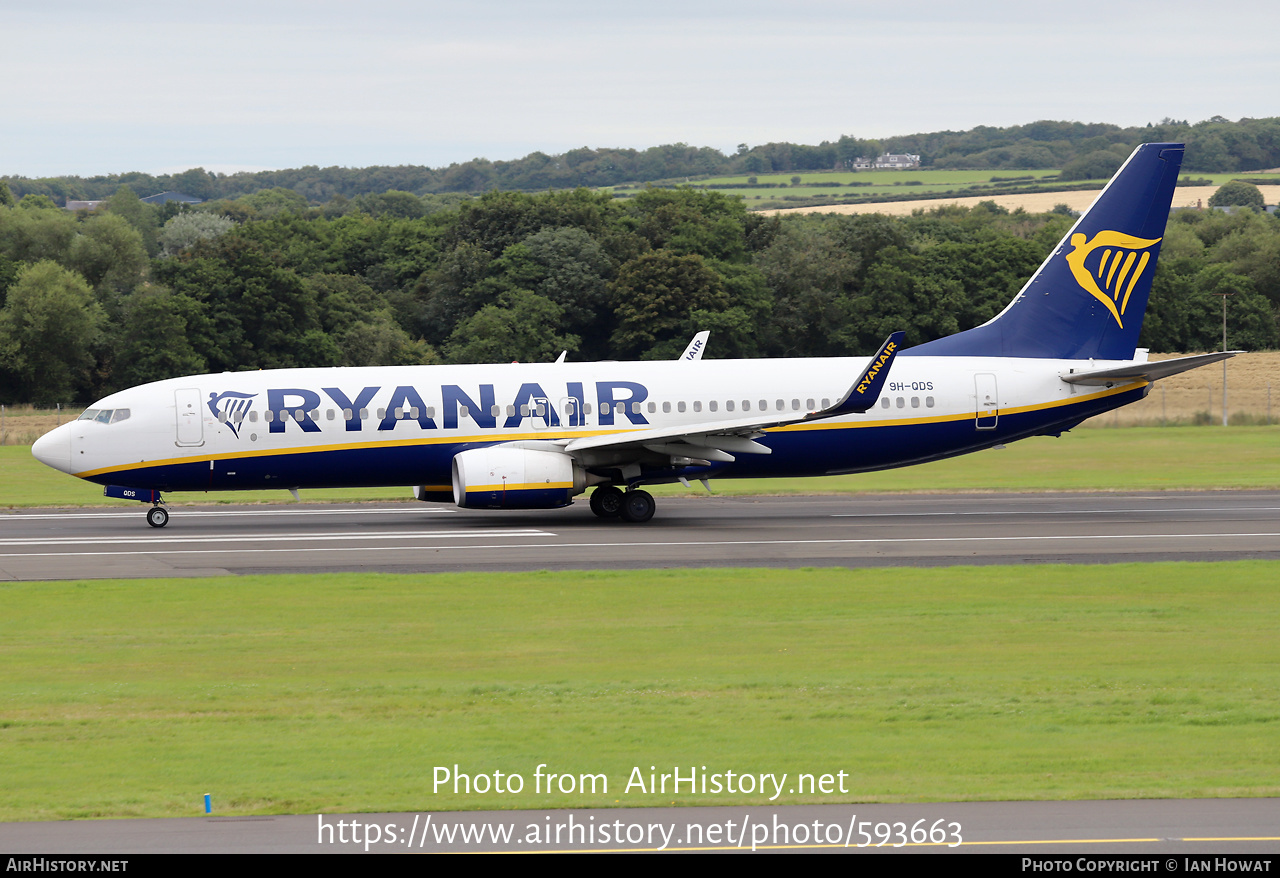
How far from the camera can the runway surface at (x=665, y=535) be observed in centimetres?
2648

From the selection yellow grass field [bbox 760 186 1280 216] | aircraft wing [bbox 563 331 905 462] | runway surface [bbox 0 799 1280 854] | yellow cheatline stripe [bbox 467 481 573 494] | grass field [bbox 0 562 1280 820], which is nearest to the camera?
runway surface [bbox 0 799 1280 854]

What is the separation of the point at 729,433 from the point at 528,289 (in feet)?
210

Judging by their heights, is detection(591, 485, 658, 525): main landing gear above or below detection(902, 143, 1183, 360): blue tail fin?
below

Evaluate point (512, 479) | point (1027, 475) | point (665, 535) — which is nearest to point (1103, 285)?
point (1027, 475)

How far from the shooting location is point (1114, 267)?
3619 centimetres

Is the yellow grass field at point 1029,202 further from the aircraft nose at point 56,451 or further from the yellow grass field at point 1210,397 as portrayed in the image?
the aircraft nose at point 56,451

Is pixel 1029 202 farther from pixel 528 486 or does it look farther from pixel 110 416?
pixel 110 416

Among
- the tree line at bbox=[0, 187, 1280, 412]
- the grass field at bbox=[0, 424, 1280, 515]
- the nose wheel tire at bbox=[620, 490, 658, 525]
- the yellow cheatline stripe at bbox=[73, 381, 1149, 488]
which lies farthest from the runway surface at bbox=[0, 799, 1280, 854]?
the tree line at bbox=[0, 187, 1280, 412]

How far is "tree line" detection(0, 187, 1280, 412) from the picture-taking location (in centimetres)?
8594

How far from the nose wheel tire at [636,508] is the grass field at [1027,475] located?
7.85m

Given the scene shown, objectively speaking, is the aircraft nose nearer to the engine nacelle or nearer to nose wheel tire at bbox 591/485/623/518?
the engine nacelle

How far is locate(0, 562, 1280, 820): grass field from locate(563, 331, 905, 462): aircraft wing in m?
7.03

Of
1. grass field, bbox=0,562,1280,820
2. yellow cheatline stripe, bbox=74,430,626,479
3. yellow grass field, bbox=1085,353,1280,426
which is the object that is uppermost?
yellow cheatline stripe, bbox=74,430,626,479

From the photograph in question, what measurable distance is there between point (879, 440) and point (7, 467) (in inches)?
1344
